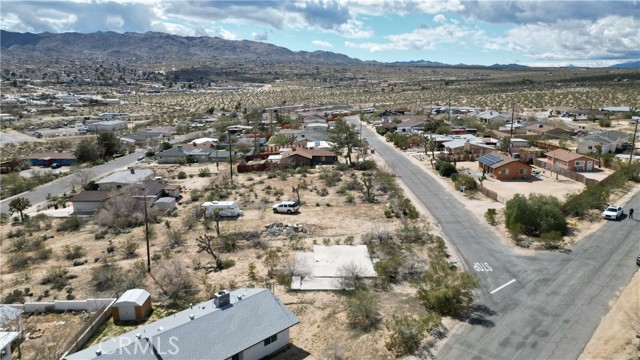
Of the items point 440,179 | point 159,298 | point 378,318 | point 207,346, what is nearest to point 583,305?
point 378,318

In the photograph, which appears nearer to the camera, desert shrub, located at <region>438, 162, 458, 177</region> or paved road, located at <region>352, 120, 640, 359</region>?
paved road, located at <region>352, 120, 640, 359</region>

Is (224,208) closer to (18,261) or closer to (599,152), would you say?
(18,261)

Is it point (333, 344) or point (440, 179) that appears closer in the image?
point (333, 344)

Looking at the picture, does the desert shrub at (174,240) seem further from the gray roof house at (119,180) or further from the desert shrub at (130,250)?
the gray roof house at (119,180)

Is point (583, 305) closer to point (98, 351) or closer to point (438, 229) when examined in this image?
point (438, 229)

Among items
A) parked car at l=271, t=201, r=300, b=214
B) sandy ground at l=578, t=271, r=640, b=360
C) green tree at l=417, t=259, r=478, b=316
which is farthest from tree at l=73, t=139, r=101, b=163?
sandy ground at l=578, t=271, r=640, b=360

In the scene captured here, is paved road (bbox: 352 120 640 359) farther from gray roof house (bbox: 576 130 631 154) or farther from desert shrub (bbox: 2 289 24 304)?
gray roof house (bbox: 576 130 631 154)
